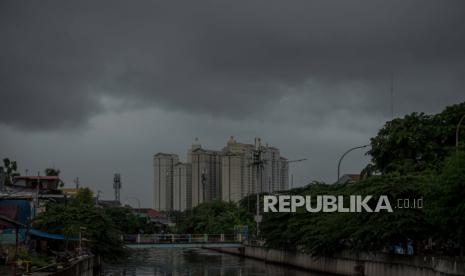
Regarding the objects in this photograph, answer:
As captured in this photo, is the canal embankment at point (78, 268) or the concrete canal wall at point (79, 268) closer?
the canal embankment at point (78, 268)

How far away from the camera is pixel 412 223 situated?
42531mm

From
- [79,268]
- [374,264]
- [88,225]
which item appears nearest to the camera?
[79,268]

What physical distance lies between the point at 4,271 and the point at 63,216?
83.1 ft

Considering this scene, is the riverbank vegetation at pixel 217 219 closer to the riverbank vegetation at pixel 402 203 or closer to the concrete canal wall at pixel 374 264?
the concrete canal wall at pixel 374 264

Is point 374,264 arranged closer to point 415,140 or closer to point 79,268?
point 415,140

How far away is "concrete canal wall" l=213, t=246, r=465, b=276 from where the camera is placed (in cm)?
3725

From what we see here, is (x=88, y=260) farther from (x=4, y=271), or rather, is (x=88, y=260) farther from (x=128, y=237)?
(x=128, y=237)

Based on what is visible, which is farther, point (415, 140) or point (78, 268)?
point (415, 140)

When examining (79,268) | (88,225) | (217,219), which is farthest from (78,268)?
(217,219)

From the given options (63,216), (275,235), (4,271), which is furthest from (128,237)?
(4,271)

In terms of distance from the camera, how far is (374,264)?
4884 cm

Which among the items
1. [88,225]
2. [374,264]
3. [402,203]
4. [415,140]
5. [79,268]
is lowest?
[374,264]

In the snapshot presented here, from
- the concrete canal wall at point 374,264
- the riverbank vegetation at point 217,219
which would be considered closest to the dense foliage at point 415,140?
the concrete canal wall at point 374,264

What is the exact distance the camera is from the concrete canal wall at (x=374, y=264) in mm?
37250
